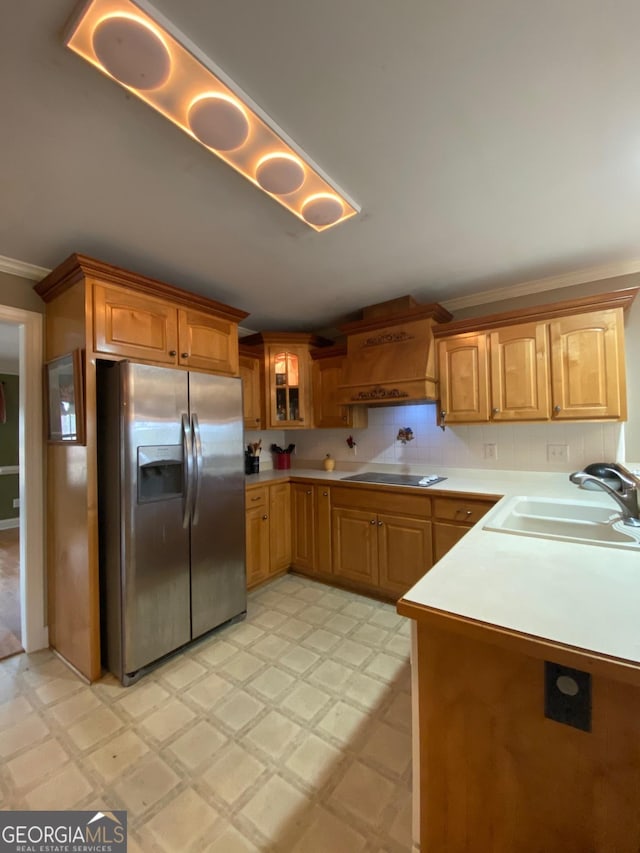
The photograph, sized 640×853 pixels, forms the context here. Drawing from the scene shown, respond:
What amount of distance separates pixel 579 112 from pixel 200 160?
135 cm

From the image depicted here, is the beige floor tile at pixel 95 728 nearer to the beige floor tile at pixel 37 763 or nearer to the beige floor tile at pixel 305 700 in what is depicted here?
the beige floor tile at pixel 37 763

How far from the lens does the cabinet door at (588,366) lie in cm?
213

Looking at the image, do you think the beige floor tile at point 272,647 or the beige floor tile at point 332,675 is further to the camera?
the beige floor tile at point 272,647

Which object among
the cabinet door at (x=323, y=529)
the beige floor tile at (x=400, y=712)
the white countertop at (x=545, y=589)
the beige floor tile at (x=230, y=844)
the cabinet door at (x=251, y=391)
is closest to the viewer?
the white countertop at (x=545, y=589)

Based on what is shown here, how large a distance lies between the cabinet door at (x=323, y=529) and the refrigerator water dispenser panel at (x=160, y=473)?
126cm

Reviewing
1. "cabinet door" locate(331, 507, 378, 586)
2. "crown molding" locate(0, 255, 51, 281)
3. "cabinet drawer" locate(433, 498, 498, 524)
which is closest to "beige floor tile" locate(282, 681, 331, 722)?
"cabinet door" locate(331, 507, 378, 586)

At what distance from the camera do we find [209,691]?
1853 mm

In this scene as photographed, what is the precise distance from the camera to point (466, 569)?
106 centimetres

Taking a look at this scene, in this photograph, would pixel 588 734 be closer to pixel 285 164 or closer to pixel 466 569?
pixel 466 569

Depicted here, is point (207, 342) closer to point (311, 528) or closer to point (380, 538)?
point (311, 528)

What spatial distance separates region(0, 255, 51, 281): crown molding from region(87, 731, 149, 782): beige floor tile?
99.5 inches

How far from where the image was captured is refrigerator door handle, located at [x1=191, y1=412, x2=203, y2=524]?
219 centimetres

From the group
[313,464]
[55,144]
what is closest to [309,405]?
[313,464]

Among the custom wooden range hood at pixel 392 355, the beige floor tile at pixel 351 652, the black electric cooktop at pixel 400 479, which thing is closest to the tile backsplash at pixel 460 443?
the black electric cooktop at pixel 400 479
